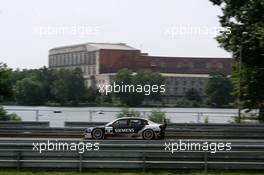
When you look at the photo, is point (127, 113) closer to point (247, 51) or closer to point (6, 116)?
point (6, 116)

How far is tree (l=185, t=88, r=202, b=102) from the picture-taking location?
1254 inches

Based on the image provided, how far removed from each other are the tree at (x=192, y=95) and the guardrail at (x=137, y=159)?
551 inches

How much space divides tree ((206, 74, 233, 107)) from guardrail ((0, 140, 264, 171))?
15.7 m

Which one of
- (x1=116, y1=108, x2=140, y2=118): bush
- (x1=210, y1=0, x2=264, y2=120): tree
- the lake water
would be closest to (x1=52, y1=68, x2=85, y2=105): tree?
the lake water

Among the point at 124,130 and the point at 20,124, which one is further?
the point at 20,124

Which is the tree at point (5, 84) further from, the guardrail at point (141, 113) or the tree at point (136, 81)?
the tree at point (136, 81)

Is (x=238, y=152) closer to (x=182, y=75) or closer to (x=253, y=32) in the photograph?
(x=182, y=75)

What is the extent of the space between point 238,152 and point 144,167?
2.87 meters

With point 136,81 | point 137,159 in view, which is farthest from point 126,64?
point 137,159

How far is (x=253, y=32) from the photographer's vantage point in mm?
37156

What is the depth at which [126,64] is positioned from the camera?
30344 mm

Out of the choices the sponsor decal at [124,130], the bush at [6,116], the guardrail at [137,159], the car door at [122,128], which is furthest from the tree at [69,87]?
the guardrail at [137,159]

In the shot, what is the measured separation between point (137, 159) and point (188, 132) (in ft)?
34.4

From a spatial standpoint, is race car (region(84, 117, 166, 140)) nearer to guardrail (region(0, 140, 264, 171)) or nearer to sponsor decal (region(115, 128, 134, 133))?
sponsor decal (region(115, 128, 134, 133))
